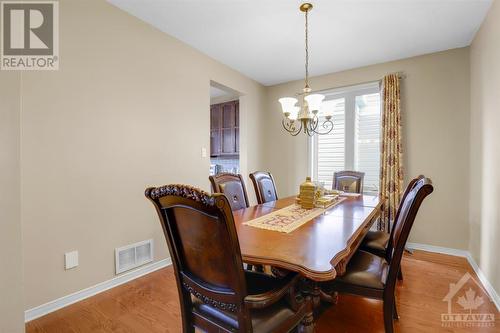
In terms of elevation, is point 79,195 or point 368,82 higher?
point 368,82

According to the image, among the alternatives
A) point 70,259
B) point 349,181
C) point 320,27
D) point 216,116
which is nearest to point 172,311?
point 70,259

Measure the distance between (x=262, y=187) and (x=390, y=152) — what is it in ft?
6.14

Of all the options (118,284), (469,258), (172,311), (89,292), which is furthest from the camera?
(469,258)

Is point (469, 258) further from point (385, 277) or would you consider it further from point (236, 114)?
point (236, 114)

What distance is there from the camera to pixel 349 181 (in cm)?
317

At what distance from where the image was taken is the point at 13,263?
4.15 ft

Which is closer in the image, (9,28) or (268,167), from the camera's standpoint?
(9,28)

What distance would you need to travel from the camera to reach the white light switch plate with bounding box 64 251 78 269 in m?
1.89

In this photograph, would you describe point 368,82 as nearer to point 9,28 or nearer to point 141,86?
point 141,86

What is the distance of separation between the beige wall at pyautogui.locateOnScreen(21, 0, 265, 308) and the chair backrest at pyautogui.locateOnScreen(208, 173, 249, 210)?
0.83 metres

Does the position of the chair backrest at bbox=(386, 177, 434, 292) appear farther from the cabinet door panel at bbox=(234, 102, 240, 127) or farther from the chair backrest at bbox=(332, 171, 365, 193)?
the cabinet door panel at bbox=(234, 102, 240, 127)

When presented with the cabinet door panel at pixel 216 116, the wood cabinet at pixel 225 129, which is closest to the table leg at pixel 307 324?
the wood cabinet at pixel 225 129

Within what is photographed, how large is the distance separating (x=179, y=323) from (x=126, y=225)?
1.07 m

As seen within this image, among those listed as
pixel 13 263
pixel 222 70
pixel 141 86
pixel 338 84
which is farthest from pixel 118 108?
pixel 338 84
